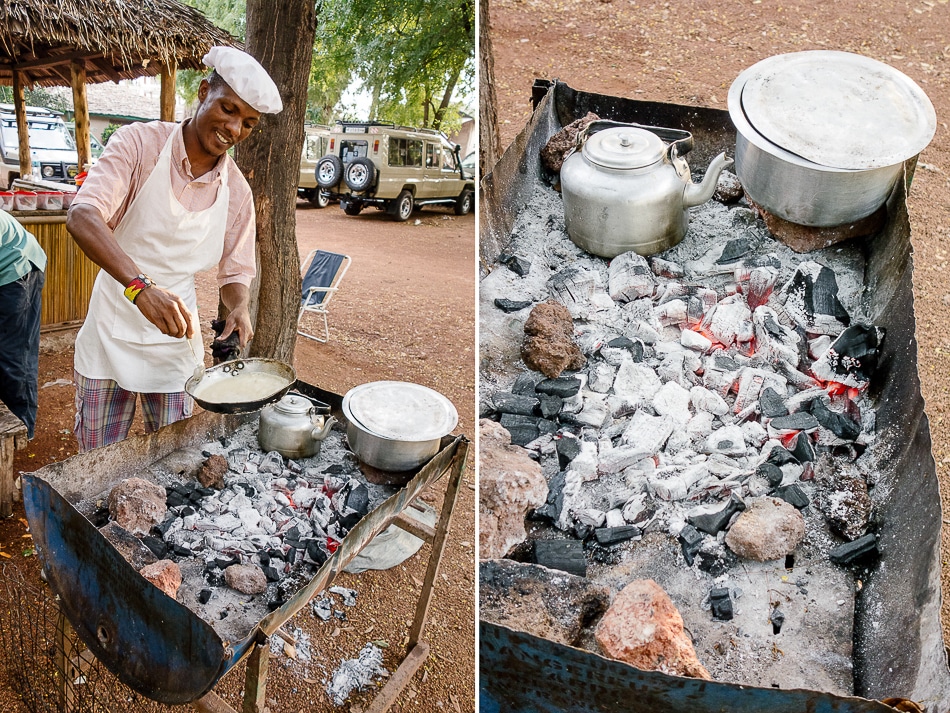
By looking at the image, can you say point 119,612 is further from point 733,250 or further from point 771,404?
point 733,250

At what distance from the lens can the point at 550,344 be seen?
10.1 feet

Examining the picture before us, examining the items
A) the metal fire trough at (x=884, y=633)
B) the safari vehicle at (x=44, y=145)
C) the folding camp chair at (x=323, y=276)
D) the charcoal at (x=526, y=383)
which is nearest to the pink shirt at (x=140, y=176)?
the charcoal at (x=526, y=383)

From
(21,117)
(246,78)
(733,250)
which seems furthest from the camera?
(21,117)

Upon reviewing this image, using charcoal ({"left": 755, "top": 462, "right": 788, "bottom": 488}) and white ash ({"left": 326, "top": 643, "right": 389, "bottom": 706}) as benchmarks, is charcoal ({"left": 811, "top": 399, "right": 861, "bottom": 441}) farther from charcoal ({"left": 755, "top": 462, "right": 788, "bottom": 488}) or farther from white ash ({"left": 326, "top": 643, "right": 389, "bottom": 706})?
white ash ({"left": 326, "top": 643, "right": 389, "bottom": 706})

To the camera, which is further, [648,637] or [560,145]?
[560,145]

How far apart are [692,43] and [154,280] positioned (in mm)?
7518

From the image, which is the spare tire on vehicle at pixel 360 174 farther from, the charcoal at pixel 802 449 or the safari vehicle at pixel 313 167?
the charcoal at pixel 802 449

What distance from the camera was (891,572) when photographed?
2.15m

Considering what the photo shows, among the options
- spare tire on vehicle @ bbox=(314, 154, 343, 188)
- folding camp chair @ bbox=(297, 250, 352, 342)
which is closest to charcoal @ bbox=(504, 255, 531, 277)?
folding camp chair @ bbox=(297, 250, 352, 342)

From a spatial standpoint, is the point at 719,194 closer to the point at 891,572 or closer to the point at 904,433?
the point at 904,433

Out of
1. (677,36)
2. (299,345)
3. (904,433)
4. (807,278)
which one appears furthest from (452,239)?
(904,433)

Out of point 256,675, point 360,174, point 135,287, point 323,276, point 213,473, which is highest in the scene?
point 135,287

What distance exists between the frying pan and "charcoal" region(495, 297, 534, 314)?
4.58ft

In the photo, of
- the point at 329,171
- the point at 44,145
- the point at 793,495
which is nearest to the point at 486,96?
the point at 793,495
